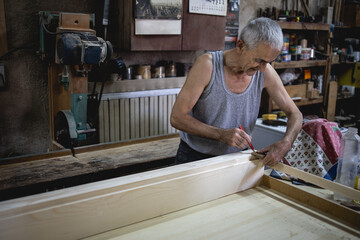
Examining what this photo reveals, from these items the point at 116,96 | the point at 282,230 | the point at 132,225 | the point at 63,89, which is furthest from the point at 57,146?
the point at 282,230

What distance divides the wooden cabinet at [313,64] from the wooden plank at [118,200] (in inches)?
107

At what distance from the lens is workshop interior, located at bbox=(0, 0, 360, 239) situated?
1202mm

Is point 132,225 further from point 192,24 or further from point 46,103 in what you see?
point 192,24

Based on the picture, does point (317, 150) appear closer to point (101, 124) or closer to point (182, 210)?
point (182, 210)

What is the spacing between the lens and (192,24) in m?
3.19

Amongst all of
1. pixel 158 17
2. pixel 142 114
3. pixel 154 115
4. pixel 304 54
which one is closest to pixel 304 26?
pixel 304 54

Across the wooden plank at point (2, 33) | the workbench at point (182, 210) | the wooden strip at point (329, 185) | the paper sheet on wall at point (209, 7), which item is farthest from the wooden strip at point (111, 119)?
the wooden strip at point (329, 185)

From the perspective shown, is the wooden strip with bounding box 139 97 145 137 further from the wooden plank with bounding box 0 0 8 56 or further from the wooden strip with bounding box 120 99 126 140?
the wooden plank with bounding box 0 0 8 56

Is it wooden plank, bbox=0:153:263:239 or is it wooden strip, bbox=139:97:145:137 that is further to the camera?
wooden strip, bbox=139:97:145:137

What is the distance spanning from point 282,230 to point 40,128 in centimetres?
235

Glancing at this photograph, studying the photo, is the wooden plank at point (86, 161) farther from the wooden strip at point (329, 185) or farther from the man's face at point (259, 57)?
the wooden strip at point (329, 185)

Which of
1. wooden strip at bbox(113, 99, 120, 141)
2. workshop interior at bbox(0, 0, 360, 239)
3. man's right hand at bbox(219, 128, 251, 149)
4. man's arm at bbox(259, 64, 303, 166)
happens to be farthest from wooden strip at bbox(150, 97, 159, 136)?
man's right hand at bbox(219, 128, 251, 149)

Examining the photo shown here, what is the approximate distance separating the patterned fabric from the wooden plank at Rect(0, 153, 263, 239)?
536mm

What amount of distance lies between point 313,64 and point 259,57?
9.92 ft
